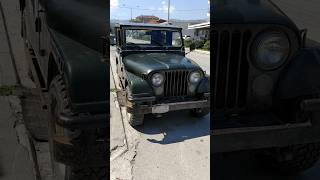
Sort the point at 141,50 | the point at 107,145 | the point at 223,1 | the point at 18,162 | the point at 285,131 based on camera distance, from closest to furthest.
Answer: the point at 107,145 → the point at 141,50 → the point at 223,1 → the point at 285,131 → the point at 18,162

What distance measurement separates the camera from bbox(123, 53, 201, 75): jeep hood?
1.51 meters

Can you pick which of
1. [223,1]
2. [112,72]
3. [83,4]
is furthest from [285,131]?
[83,4]

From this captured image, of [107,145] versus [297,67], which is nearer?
[107,145]

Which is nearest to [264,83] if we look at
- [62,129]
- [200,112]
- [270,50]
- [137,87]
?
[270,50]

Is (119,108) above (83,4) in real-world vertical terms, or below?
below

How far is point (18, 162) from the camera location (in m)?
3.49

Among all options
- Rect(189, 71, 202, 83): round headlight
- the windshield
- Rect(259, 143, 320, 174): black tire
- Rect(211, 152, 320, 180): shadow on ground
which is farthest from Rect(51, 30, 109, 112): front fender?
Rect(211, 152, 320, 180): shadow on ground

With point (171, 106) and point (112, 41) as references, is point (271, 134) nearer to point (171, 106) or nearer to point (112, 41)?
point (171, 106)

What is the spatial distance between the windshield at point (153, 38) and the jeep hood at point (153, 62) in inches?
1.9

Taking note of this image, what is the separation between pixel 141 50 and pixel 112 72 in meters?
0.22

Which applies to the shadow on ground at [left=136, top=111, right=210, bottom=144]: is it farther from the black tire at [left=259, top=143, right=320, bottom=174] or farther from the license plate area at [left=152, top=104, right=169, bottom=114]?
the black tire at [left=259, top=143, right=320, bottom=174]

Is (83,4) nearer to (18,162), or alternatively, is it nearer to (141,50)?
(141,50)

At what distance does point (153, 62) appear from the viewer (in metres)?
1.56

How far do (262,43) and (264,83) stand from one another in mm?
277
